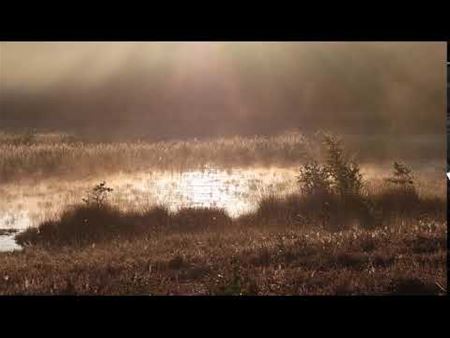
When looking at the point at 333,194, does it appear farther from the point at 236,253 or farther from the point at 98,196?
the point at 98,196

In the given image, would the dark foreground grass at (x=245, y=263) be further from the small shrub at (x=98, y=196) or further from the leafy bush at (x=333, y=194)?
the small shrub at (x=98, y=196)

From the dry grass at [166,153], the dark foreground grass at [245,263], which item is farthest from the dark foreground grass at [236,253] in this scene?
the dry grass at [166,153]

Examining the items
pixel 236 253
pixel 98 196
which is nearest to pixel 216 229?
pixel 236 253

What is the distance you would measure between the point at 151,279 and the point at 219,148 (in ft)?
10.5

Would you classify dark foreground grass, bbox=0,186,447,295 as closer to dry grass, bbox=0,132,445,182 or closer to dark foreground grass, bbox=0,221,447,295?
dark foreground grass, bbox=0,221,447,295

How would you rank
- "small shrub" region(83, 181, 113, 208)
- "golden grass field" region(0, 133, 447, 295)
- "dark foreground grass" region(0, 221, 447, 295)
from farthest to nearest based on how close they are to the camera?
"small shrub" region(83, 181, 113, 208)
"golden grass field" region(0, 133, 447, 295)
"dark foreground grass" region(0, 221, 447, 295)

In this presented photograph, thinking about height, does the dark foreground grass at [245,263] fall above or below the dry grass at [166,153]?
below

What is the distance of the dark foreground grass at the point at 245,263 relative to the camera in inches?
285

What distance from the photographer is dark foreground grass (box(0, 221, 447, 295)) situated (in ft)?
23.7

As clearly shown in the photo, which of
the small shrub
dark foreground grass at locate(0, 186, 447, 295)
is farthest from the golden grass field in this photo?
the small shrub

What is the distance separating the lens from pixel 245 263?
7.94 metres

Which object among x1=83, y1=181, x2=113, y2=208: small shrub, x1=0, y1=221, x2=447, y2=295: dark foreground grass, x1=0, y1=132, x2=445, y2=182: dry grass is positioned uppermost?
x1=0, y1=132, x2=445, y2=182: dry grass

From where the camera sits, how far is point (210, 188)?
931cm
